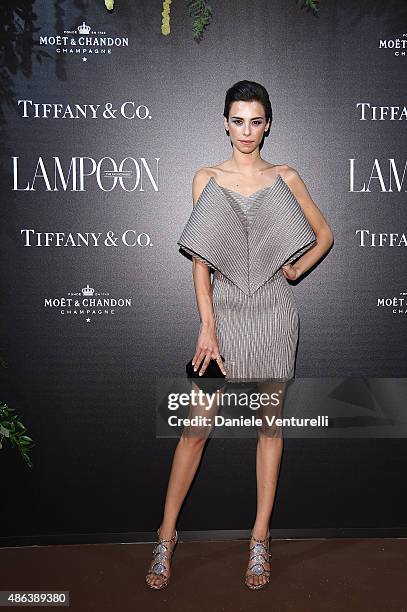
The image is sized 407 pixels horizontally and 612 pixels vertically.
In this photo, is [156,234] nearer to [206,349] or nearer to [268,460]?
[206,349]

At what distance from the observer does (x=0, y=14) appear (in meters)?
2.96

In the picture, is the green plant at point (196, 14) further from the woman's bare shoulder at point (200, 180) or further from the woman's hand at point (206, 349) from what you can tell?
the woman's hand at point (206, 349)

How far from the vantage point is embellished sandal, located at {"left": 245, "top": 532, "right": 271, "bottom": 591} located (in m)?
2.72

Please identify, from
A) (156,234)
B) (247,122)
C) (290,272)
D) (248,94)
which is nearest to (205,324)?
(290,272)

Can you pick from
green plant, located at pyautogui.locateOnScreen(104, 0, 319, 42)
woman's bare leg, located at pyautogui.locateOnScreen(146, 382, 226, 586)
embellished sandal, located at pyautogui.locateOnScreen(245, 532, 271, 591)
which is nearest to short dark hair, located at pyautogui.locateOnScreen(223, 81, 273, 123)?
green plant, located at pyautogui.locateOnScreen(104, 0, 319, 42)

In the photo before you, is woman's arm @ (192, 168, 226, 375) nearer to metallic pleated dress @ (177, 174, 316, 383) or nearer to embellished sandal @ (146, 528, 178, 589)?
metallic pleated dress @ (177, 174, 316, 383)

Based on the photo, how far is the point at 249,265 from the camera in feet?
9.13

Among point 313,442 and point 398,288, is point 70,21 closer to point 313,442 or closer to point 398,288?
point 398,288

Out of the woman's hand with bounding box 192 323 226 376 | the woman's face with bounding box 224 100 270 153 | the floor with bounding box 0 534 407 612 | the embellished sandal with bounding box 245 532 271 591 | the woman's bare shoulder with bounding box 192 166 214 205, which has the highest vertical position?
the woman's face with bounding box 224 100 270 153

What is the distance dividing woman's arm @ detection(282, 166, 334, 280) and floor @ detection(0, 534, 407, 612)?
1.20m

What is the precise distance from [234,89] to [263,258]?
2.21 feet

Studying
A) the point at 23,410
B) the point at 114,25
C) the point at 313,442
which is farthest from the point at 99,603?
the point at 114,25

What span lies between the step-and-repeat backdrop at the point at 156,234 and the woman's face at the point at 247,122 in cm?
28

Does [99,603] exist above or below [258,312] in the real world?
below
